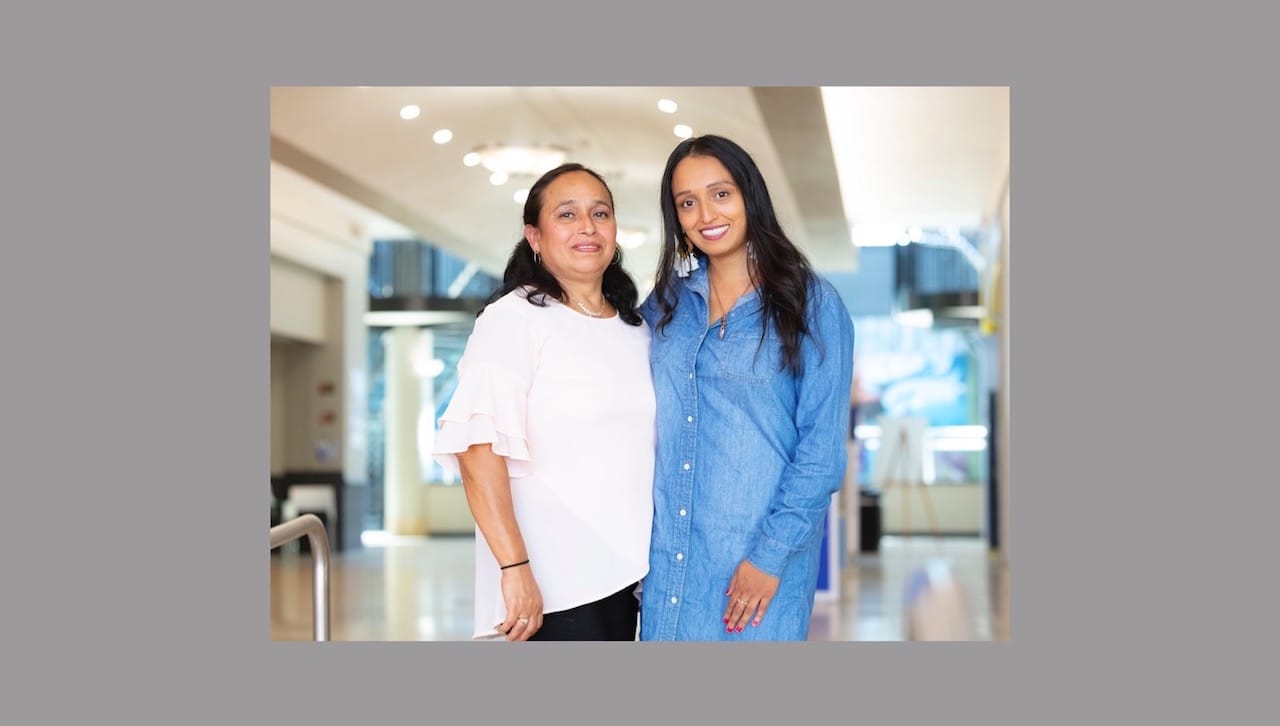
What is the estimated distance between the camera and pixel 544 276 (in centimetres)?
244

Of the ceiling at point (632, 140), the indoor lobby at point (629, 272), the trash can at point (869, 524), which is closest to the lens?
the ceiling at point (632, 140)

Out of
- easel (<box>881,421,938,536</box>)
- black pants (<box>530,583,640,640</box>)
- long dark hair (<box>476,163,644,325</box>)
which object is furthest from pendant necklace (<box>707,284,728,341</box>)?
easel (<box>881,421,938,536</box>)

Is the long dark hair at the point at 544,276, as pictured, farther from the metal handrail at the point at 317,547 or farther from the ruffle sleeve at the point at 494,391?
the metal handrail at the point at 317,547

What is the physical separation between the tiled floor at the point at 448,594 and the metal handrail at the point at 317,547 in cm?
87

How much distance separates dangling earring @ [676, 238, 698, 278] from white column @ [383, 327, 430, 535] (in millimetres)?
14911

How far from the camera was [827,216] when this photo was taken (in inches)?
432

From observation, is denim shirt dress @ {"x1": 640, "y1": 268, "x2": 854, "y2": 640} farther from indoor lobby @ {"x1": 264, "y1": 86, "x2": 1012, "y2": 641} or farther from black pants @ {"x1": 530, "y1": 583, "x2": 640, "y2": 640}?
indoor lobby @ {"x1": 264, "y1": 86, "x2": 1012, "y2": 641}

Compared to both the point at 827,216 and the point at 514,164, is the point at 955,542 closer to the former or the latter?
the point at 827,216

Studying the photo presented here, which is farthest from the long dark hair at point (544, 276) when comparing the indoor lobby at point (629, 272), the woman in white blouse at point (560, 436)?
the indoor lobby at point (629, 272)

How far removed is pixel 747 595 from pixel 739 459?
227 millimetres

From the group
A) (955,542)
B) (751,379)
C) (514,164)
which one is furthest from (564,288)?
(955,542)

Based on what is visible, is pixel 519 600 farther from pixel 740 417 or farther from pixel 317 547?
pixel 317 547

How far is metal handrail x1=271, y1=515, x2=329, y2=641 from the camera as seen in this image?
8.52 feet

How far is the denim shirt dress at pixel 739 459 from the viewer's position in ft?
7.63
